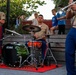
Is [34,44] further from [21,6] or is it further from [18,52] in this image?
[21,6]

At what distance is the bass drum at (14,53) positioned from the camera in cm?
658

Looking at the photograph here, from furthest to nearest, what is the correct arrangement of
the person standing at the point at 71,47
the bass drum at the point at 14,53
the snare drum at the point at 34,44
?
the bass drum at the point at 14,53, the snare drum at the point at 34,44, the person standing at the point at 71,47

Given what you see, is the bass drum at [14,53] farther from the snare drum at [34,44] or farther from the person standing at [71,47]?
the person standing at [71,47]

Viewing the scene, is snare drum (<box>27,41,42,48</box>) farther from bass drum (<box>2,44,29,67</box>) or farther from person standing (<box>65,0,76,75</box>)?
person standing (<box>65,0,76,75</box>)

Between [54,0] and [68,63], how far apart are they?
1034 cm

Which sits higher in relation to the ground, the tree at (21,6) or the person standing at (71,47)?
the tree at (21,6)

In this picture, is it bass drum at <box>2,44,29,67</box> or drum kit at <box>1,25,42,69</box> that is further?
bass drum at <box>2,44,29,67</box>

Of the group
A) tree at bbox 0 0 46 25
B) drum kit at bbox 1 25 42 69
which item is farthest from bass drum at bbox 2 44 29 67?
tree at bbox 0 0 46 25

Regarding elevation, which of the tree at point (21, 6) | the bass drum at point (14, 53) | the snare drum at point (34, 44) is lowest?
the bass drum at point (14, 53)

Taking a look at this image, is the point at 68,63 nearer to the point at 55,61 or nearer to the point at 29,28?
the point at 29,28

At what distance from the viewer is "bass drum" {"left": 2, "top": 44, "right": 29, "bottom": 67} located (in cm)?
658

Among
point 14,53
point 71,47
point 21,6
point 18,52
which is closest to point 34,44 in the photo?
point 18,52

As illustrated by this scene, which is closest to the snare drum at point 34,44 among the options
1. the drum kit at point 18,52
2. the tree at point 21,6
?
the drum kit at point 18,52

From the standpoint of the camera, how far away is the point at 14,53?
6.63 m
